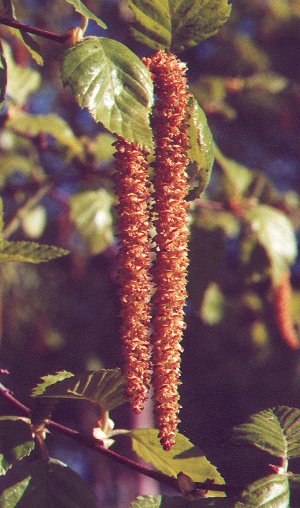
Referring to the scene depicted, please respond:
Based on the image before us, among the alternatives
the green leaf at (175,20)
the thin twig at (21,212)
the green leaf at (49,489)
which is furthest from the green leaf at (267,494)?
the thin twig at (21,212)

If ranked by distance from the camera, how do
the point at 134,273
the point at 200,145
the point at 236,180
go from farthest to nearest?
the point at 236,180
the point at 200,145
the point at 134,273

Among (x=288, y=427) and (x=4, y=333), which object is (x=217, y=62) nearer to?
(x=4, y=333)

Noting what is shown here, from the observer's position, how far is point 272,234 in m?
2.47

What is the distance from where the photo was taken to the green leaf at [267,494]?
102cm

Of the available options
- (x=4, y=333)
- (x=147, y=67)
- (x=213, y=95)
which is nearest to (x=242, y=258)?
(x=213, y=95)

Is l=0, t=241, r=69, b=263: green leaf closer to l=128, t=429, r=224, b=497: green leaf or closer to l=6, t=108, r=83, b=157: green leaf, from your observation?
l=128, t=429, r=224, b=497: green leaf

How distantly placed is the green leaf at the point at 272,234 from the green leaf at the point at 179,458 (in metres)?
1.34

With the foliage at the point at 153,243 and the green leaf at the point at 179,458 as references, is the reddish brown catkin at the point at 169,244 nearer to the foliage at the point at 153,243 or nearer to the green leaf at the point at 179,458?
the foliage at the point at 153,243

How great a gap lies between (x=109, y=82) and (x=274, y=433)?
Result: 604 millimetres

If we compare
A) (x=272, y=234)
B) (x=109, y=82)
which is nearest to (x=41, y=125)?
(x=272, y=234)

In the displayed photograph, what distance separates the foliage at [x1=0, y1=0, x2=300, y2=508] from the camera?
1.08m

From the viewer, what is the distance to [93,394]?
1139 mm

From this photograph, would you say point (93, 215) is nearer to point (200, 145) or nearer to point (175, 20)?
point (175, 20)

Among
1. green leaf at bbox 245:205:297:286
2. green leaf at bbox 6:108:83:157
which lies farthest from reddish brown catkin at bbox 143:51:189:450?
green leaf at bbox 245:205:297:286
